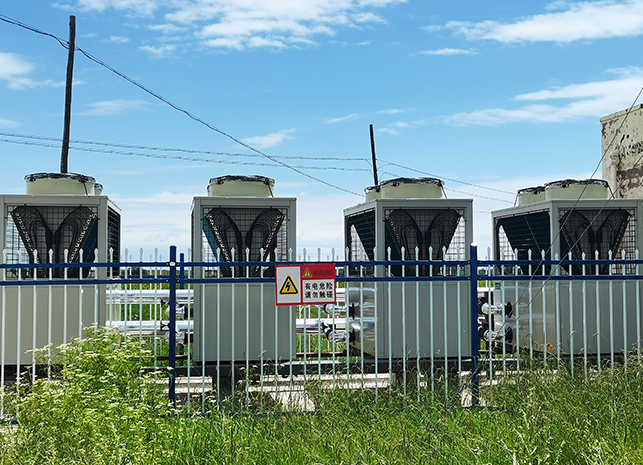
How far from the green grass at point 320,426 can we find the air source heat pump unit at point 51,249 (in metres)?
1.42

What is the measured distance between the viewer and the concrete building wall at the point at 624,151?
10.2m

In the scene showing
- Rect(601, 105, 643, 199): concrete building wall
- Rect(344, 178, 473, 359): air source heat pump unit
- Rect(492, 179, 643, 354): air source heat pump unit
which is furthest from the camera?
Rect(601, 105, 643, 199): concrete building wall

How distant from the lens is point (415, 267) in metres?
7.99

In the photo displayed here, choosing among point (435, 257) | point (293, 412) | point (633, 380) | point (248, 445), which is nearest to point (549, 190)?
point (435, 257)

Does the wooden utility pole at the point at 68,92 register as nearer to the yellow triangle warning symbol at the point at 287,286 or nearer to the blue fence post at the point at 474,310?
the yellow triangle warning symbol at the point at 287,286

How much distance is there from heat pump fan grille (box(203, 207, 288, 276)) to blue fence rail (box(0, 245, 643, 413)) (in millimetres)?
169

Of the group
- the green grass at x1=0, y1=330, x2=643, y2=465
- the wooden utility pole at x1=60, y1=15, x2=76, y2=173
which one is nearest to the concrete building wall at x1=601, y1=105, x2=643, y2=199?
the green grass at x1=0, y1=330, x2=643, y2=465

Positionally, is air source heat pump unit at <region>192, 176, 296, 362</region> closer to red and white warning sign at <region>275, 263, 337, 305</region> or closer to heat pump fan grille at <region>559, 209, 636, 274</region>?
red and white warning sign at <region>275, 263, 337, 305</region>

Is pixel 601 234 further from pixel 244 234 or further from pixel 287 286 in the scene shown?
pixel 244 234

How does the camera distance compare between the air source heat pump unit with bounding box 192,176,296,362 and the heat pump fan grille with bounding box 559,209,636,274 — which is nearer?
the air source heat pump unit with bounding box 192,176,296,362

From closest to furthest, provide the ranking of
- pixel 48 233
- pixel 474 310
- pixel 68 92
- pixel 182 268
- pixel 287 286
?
1. pixel 182 268
2. pixel 287 286
3. pixel 474 310
4. pixel 48 233
5. pixel 68 92

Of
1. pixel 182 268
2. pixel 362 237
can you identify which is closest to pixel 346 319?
pixel 362 237

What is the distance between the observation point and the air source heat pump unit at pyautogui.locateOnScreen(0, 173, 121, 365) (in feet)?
24.3

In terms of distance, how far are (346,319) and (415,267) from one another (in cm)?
120
